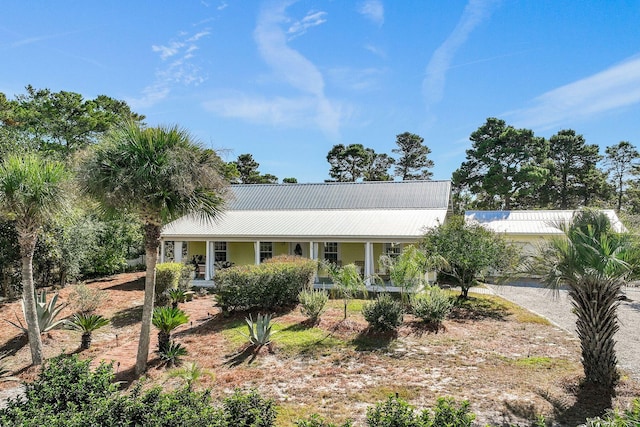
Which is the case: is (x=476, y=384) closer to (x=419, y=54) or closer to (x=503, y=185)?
(x=419, y=54)

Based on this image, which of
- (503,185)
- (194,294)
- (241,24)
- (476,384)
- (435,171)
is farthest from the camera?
(435,171)

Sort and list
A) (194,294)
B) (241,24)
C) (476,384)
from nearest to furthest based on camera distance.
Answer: (476,384), (241,24), (194,294)

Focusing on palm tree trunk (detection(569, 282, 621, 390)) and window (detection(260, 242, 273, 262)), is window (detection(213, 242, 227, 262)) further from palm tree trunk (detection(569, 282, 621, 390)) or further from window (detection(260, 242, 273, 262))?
palm tree trunk (detection(569, 282, 621, 390))

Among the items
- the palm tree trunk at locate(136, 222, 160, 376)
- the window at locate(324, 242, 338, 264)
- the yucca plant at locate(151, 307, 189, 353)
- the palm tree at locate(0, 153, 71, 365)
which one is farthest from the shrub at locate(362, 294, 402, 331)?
the window at locate(324, 242, 338, 264)

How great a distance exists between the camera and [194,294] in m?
15.5

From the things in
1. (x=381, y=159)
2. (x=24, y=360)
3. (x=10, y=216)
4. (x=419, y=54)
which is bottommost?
(x=24, y=360)

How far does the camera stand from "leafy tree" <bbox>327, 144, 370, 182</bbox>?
47656 millimetres

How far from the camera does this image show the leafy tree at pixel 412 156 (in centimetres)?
4888

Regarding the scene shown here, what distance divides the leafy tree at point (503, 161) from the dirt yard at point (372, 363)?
25.1m

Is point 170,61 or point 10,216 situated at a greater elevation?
point 170,61

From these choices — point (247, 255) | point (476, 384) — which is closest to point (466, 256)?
point (476, 384)

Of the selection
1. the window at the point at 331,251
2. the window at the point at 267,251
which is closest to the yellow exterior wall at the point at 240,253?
the window at the point at 267,251

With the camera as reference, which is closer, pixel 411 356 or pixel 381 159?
pixel 411 356

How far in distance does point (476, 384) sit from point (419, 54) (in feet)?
37.7
